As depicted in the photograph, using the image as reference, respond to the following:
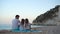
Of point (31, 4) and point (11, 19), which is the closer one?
point (11, 19)

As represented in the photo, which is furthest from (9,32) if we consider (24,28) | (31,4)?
(31,4)

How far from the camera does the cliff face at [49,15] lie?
5.11 meters

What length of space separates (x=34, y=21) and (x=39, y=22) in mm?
221

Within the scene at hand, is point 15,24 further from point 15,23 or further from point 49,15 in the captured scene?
point 49,15

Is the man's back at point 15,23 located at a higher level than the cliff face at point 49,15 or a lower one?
lower

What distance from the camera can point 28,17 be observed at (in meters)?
4.87

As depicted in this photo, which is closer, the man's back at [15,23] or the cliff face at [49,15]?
the man's back at [15,23]

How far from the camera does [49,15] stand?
5.30m

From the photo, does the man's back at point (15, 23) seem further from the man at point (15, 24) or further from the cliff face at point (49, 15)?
the cliff face at point (49, 15)

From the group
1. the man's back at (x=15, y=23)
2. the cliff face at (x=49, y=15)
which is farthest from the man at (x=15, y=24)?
the cliff face at (x=49, y=15)

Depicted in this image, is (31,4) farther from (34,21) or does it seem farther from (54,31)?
(54,31)

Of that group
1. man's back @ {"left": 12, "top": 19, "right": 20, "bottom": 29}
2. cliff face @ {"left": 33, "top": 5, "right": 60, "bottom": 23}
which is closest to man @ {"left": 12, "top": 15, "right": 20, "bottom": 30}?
man's back @ {"left": 12, "top": 19, "right": 20, "bottom": 29}

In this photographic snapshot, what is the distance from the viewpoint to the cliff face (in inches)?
201

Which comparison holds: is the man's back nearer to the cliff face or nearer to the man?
the man
